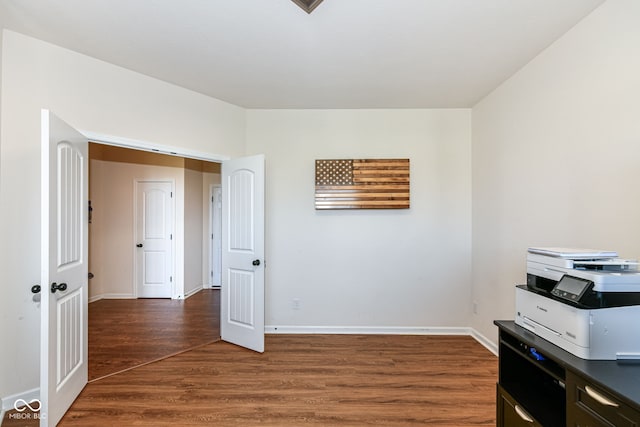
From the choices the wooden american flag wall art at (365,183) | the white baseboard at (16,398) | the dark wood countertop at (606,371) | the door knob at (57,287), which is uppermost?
the wooden american flag wall art at (365,183)

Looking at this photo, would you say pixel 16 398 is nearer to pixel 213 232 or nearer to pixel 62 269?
pixel 62 269

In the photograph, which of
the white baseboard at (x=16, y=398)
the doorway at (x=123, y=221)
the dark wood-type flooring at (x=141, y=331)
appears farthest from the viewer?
the doorway at (x=123, y=221)

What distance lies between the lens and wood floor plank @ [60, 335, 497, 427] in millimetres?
1960

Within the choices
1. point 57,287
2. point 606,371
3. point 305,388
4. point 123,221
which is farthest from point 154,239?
point 606,371

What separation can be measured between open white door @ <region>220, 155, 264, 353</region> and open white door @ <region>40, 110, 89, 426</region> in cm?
126

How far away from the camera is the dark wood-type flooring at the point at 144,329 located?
2.77m

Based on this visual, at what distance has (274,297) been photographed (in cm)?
342

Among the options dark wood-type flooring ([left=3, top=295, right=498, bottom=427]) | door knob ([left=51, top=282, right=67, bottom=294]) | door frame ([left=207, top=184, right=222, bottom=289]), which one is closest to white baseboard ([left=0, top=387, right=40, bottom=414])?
dark wood-type flooring ([left=3, top=295, right=498, bottom=427])

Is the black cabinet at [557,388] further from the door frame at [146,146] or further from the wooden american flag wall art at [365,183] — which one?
the door frame at [146,146]

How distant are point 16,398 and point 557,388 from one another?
350 centimetres

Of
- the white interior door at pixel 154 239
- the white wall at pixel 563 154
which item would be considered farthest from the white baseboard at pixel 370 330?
the white interior door at pixel 154 239

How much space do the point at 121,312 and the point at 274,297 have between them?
252 cm

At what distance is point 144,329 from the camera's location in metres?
3.51

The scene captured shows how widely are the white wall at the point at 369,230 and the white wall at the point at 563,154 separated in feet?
1.03
